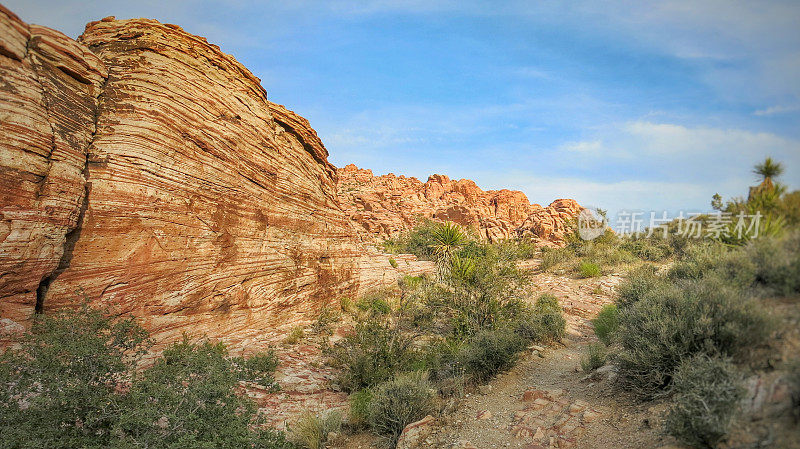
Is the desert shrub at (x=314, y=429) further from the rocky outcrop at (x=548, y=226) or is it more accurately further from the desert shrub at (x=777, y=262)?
the rocky outcrop at (x=548, y=226)

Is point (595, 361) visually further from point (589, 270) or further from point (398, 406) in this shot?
point (589, 270)

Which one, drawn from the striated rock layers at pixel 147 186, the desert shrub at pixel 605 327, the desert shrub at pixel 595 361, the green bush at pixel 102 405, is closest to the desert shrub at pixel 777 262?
the desert shrub at pixel 595 361

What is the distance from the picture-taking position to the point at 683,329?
4.74 m

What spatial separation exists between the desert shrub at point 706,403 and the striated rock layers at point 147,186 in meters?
11.0

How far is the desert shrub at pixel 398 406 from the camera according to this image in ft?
21.9

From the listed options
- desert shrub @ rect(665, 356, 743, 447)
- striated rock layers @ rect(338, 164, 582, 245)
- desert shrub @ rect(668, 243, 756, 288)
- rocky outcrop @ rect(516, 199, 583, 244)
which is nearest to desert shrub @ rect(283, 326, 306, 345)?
desert shrub @ rect(665, 356, 743, 447)

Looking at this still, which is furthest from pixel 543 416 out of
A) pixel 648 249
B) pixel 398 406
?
pixel 648 249

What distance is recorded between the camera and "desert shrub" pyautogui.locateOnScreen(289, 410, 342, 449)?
6.60m

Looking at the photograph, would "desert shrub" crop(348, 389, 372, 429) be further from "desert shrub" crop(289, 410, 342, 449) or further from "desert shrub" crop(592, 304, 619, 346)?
"desert shrub" crop(592, 304, 619, 346)

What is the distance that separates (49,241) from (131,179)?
7.67ft

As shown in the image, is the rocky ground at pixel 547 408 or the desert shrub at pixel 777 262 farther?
the desert shrub at pixel 777 262

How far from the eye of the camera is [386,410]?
22.4 ft

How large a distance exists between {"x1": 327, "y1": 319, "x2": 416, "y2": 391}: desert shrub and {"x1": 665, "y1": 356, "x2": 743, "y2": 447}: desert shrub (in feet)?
19.8

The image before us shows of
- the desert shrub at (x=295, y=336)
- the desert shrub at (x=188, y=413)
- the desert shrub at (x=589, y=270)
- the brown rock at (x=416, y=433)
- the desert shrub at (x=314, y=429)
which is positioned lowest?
the desert shrub at (x=295, y=336)
